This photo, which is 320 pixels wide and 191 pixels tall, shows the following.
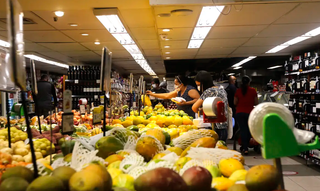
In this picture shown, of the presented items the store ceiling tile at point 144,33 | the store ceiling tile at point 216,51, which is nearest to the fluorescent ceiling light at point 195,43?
the store ceiling tile at point 216,51

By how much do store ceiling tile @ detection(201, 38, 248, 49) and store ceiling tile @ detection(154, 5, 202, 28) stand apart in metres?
1.61

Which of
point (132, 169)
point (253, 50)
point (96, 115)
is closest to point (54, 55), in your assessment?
point (253, 50)

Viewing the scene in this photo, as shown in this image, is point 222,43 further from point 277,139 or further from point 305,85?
point 277,139

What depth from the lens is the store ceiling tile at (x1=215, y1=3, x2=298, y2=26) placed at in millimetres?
4066

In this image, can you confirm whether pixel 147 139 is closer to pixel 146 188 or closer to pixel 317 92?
pixel 146 188

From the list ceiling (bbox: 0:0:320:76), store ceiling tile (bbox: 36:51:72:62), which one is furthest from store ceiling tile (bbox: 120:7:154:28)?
store ceiling tile (bbox: 36:51:72:62)

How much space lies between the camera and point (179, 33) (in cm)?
582

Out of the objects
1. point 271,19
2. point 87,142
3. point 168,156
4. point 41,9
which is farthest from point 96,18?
point 168,156

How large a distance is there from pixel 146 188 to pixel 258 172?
0.38 meters

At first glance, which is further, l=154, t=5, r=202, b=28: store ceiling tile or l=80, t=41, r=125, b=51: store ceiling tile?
l=80, t=41, r=125, b=51: store ceiling tile

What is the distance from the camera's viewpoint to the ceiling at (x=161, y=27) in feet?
13.5

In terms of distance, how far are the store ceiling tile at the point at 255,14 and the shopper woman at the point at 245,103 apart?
1588 millimetres

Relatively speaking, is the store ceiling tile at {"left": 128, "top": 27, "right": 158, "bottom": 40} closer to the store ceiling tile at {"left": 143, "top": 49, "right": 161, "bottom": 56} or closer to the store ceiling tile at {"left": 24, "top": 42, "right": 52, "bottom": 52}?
the store ceiling tile at {"left": 143, "top": 49, "right": 161, "bottom": 56}

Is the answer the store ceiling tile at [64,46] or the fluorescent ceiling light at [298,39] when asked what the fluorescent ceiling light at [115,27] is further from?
the fluorescent ceiling light at [298,39]
